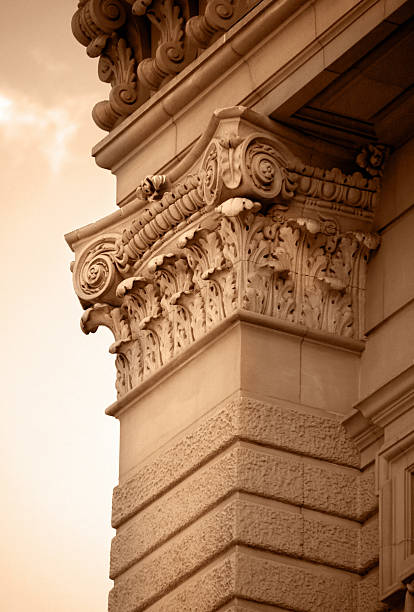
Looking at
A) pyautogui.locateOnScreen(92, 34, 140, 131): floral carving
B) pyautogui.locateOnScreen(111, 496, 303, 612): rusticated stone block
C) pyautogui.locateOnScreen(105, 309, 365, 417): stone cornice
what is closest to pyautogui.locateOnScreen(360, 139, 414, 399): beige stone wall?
pyautogui.locateOnScreen(105, 309, 365, 417): stone cornice

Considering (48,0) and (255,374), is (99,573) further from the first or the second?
(255,374)

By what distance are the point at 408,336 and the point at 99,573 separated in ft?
45.0

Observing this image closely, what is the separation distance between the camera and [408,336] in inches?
868

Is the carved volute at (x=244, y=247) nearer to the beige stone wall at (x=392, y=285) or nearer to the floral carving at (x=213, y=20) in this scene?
the beige stone wall at (x=392, y=285)

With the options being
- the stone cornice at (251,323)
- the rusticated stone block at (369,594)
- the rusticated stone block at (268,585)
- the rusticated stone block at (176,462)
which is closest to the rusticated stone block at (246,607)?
the rusticated stone block at (268,585)

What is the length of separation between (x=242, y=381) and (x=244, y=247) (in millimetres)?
1448

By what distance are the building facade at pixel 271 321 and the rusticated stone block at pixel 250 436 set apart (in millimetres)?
22

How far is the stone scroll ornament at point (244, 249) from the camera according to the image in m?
22.6

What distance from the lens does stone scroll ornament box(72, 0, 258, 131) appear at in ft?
79.7

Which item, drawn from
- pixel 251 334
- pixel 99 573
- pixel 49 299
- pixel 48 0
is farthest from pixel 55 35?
pixel 251 334

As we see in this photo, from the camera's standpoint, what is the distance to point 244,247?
74.2 ft

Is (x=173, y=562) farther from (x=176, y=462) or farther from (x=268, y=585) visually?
(x=268, y=585)

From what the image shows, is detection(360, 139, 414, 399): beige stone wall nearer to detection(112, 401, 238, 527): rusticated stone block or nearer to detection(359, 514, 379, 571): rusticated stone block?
detection(359, 514, 379, 571): rusticated stone block

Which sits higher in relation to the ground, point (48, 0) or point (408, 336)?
point (48, 0)
